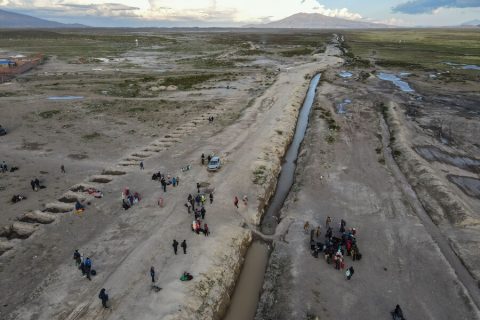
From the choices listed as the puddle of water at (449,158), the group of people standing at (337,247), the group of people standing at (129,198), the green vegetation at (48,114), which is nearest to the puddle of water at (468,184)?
the puddle of water at (449,158)

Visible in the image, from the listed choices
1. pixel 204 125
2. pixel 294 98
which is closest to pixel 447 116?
pixel 294 98

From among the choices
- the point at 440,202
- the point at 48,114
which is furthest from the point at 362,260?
the point at 48,114

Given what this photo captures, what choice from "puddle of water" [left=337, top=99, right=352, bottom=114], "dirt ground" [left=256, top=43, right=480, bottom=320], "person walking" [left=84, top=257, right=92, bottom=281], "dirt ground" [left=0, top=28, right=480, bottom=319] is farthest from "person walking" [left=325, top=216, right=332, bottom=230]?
"puddle of water" [left=337, top=99, right=352, bottom=114]

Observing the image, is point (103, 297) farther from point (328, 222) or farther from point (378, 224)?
point (378, 224)

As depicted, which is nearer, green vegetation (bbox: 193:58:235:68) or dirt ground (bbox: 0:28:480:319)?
dirt ground (bbox: 0:28:480:319)

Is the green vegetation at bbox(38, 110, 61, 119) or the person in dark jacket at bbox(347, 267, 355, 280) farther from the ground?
the person in dark jacket at bbox(347, 267, 355, 280)

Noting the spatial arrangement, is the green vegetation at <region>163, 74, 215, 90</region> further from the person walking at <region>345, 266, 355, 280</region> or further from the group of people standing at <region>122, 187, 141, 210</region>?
the person walking at <region>345, 266, 355, 280</region>
